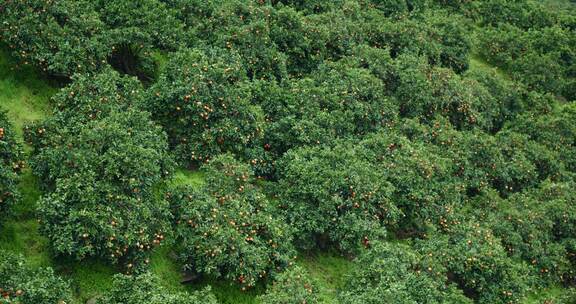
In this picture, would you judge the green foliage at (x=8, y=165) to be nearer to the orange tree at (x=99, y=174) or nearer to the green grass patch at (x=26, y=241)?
the orange tree at (x=99, y=174)

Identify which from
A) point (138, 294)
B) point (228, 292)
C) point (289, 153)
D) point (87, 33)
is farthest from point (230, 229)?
point (87, 33)

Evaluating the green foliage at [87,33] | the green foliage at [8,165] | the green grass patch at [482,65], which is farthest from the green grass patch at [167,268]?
the green grass patch at [482,65]

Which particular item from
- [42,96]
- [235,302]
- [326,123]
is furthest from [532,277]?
[42,96]

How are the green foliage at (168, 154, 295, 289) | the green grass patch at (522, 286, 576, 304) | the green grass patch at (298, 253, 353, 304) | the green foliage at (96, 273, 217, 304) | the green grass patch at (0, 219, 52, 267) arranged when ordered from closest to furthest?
the green foliage at (96, 273, 217, 304) < the green grass patch at (0, 219, 52, 267) < the green foliage at (168, 154, 295, 289) < the green grass patch at (298, 253, 353, 304) < the green grass patch at (522, 286, 576, 304)

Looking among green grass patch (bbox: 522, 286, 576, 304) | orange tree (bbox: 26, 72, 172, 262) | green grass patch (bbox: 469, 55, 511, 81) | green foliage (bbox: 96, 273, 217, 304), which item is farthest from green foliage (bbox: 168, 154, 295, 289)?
green grass patch (bbox: 469, 55, 511, 81)

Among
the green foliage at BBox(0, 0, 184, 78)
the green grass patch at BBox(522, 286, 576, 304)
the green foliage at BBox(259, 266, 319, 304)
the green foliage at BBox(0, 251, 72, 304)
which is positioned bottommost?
the green grass patch at BBox(522, 286, 576, 304)

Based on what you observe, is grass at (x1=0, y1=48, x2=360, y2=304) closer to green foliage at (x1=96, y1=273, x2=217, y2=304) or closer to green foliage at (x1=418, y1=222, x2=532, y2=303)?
green foliage at (x1=96, y1=273, x2=217, y2=304)
